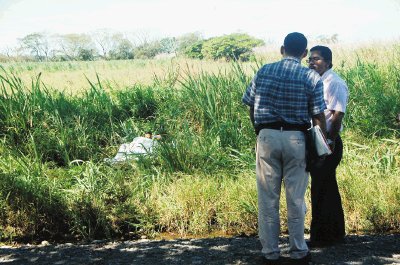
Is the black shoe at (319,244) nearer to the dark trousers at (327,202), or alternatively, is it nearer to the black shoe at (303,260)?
the dark trousers at (327,202)

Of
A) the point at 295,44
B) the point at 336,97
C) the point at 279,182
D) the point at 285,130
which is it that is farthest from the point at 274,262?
the point at 295,44

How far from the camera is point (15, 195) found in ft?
18.5

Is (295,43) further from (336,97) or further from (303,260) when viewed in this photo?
(303,260)

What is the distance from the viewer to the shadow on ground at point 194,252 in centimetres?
412

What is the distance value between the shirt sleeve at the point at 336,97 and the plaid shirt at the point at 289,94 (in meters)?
0.43

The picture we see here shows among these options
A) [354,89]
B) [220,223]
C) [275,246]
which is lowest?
[220,223]

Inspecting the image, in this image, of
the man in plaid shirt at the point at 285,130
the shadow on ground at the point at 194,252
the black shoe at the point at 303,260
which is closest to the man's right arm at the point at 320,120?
the man in plaid shirt at the point at 285,130

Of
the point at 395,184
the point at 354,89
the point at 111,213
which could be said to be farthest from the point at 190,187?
the point at 354,89

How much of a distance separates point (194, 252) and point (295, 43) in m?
2.02

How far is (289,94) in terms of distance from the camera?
11.8 ft

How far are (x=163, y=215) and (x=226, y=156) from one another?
1729 millimetres

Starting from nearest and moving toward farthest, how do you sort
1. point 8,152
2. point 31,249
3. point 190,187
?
point 31,249 → point 190,187 → point 8,152

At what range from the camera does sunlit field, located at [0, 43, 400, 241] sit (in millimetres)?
5492

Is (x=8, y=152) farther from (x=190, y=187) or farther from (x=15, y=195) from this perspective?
(x=190, y=187)
